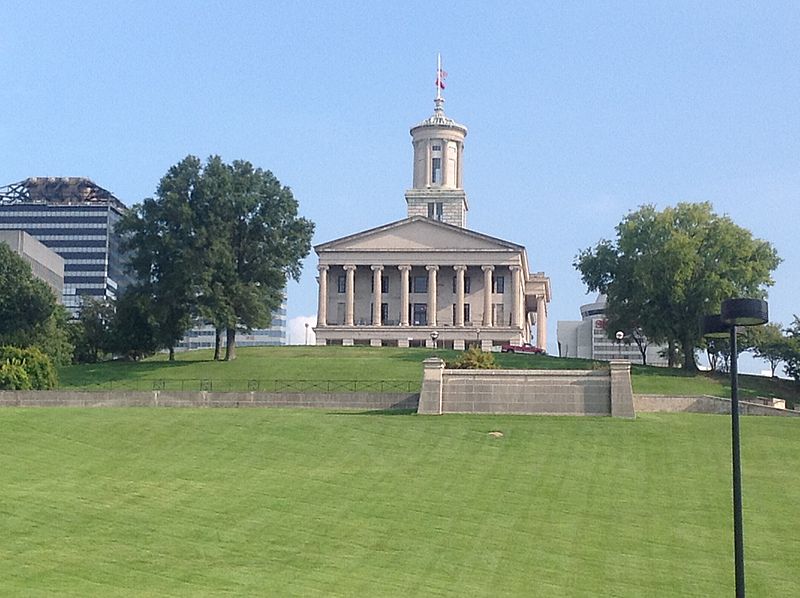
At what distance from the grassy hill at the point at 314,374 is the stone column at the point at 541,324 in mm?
45817

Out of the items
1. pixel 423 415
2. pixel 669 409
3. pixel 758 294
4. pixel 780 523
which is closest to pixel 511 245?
pixel 758 294

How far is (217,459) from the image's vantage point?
1580 inches

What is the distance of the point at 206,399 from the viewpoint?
196 ft

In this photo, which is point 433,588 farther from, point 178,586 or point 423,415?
point 423,415

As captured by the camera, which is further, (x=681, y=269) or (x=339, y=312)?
(x=339, y=312)

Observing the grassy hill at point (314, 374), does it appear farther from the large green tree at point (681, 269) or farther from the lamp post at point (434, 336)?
the lamp post at point (434, 336)

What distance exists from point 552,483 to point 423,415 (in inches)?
646

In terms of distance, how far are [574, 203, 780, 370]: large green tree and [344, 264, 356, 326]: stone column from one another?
42.9 metres

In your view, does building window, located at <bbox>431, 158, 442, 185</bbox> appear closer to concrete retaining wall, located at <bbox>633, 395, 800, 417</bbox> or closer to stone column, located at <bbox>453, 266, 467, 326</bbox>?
stone column, located at <bbox>453, 266, 467, 326</bbox>

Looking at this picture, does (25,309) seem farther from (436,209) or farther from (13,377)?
(436,209)

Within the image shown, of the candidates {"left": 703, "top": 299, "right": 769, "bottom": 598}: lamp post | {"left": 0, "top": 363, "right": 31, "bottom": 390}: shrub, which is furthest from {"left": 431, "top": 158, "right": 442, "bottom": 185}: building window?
Answer: {"left": 703, "top": 299, "right": 769, "bottom": 598}: lamp post

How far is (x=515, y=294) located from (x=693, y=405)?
71.4m

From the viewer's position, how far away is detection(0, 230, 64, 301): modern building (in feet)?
399

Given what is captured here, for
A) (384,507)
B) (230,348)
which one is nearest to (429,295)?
(230,348)
